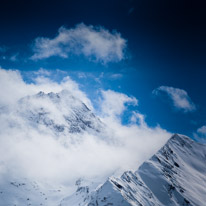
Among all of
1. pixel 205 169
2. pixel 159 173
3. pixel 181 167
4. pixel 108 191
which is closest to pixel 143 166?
pixel 159 173

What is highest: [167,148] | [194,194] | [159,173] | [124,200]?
[167,148]

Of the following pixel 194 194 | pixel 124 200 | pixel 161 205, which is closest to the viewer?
pixel 124 200

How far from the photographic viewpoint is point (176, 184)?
498 ft

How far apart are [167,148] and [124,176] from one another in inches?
3263

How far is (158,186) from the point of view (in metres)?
142

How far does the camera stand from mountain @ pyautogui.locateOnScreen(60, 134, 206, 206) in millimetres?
108438

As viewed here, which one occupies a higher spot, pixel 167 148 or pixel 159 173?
pixel 167 148

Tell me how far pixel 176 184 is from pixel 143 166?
2820 centimetres

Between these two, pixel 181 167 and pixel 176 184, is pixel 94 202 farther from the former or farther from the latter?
pixel 181 167

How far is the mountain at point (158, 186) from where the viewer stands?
10844 centimetres

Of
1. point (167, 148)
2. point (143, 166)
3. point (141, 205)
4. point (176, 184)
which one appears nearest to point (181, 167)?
point (167, 148)

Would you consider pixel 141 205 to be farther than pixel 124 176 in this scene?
No

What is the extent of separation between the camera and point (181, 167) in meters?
183

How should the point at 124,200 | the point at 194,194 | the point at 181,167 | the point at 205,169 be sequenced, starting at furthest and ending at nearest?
the point at 205,169
the point at 181,167
the point at 194,194
the point at 124,200
